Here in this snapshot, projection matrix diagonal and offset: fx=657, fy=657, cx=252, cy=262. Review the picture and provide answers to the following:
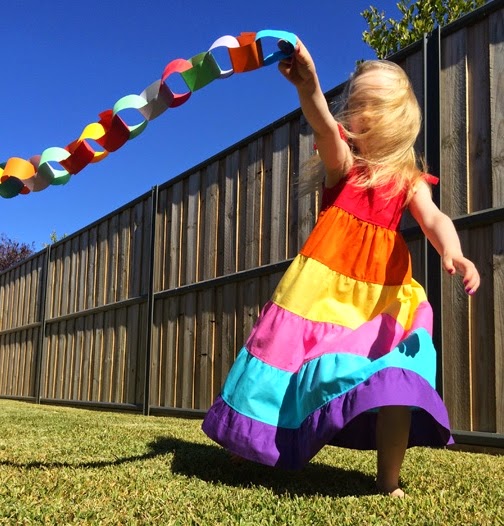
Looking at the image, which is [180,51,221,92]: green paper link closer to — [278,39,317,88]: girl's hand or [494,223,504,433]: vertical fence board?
[278,39,317,88]: girl's hand

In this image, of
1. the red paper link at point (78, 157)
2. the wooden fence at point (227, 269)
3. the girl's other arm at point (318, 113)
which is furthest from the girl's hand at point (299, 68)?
the wooden fence at point (227, 269)

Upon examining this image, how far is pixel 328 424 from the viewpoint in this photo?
2.02 m

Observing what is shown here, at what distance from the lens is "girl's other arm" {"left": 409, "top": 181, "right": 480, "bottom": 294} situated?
79.3 inches

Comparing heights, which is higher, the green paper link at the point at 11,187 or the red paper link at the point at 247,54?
the red paper link at the point at 247,54

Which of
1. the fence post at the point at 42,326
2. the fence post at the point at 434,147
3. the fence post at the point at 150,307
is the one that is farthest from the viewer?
the fence post at the point at 42,326

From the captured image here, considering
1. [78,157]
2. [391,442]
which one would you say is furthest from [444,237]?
[78,157]

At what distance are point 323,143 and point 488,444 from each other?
219cm

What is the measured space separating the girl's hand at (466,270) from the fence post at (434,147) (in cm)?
193

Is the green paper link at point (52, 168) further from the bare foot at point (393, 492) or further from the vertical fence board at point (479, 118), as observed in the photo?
the vertical fence board at point (479, 118)

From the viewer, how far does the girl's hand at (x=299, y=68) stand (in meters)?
1.98

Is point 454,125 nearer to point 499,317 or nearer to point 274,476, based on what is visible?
point 499,317

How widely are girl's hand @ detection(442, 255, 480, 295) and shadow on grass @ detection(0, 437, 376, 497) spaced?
75 centimetres

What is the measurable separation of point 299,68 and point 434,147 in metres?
2.37

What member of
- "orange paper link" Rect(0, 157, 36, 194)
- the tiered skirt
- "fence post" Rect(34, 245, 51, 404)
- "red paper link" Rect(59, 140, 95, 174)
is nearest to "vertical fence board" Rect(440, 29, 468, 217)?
the tiered skirt
